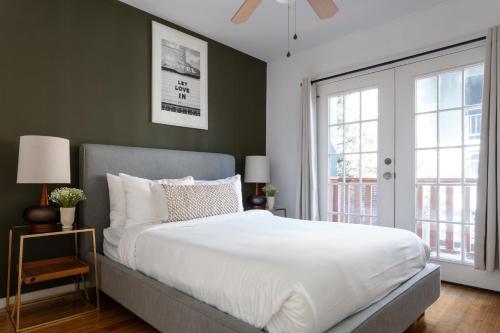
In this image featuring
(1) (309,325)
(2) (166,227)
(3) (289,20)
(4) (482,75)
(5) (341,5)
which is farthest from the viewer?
(3) (289,20)

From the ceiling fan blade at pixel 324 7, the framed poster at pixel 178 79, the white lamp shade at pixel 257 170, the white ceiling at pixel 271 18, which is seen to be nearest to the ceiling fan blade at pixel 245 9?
the ceiling fan blade at pixel 324 7

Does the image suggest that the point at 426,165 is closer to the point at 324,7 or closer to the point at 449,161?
the point at 449,161

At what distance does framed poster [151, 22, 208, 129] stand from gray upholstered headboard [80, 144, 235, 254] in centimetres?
42

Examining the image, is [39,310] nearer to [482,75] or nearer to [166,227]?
[166,227]

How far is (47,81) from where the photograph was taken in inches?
102

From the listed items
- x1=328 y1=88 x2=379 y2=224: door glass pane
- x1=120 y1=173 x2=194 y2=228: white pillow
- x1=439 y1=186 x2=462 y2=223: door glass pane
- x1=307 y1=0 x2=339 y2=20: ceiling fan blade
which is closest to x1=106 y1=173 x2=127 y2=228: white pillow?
x1=120 y1=173 x2=194 y2=228: white pillow

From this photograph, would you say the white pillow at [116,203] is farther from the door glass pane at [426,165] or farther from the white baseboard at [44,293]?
the door glass pane at [426,165]

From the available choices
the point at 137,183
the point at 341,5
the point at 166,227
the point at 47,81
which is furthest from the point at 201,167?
the point at 341,5

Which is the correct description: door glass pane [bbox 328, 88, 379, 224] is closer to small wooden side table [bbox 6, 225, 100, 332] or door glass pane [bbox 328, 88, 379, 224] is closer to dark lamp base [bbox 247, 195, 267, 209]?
dark lamp base [bbox 247, 195, 267, 209]

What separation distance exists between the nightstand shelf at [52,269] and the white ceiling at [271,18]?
94.2 inches

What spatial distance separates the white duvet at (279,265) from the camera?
1290 millimetres

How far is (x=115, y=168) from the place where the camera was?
2785 mm

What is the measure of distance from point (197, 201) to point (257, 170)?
1395 mm

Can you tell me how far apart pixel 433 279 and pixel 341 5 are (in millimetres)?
2506
